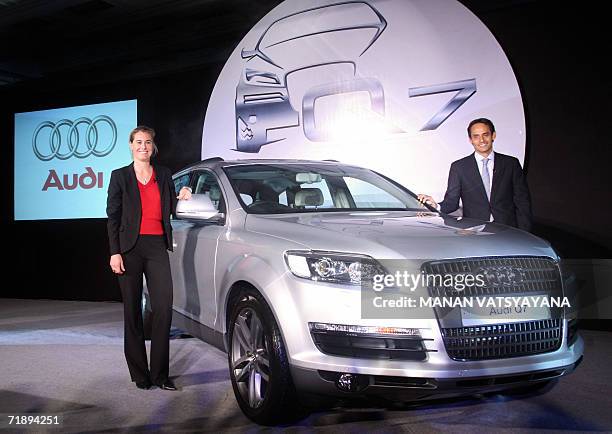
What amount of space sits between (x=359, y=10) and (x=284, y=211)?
3.85 m

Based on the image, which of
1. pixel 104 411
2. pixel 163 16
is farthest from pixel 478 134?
pixel 163 16

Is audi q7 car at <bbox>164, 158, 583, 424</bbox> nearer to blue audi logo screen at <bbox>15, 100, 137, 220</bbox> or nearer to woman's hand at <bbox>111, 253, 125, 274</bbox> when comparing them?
woman's hand at <bbox>111, 253, 125, 274</bbox>

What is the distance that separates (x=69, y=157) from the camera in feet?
31.9

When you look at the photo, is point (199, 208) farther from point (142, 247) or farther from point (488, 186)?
point (488, 186)

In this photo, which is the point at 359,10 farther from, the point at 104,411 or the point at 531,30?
the point at 104,411

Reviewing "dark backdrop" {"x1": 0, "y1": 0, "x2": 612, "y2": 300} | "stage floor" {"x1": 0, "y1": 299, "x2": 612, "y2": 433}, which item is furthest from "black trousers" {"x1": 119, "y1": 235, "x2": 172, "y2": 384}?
"dark backdrop" {"x1": 0, "y1": 0, "x2": 612, "y2": 300}

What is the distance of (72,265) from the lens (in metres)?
10.1

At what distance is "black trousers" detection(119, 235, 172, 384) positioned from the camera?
4168 millimetres

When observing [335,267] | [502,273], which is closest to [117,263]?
[335,267]

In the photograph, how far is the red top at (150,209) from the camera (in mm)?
4172

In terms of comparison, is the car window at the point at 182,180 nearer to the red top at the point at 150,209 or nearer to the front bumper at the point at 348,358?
the red top at the point at 150,209

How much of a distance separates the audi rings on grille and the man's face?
6.03m

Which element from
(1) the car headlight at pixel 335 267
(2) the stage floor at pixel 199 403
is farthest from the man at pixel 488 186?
(1) the car headlight at pixel 335 267

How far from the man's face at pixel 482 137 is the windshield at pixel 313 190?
2.37 ft
